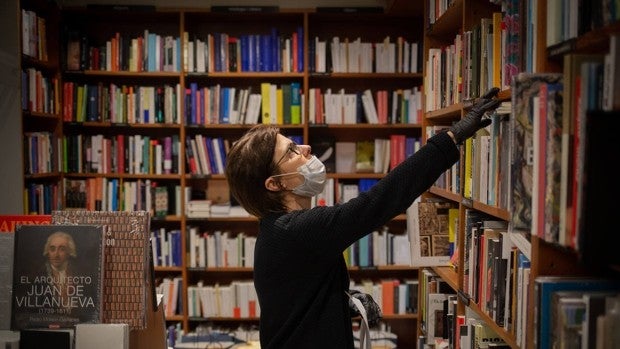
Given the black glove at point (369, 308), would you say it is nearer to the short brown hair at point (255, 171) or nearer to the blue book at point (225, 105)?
the short brown hair at point (255, 171)

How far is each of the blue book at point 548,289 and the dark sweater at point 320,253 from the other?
0.37m

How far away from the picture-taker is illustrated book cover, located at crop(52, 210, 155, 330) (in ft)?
5.36

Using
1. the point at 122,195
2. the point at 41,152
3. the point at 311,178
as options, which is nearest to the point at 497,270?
the point at 311,178

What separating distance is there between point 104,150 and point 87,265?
2518 millimetres

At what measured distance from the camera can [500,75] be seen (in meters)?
1.71

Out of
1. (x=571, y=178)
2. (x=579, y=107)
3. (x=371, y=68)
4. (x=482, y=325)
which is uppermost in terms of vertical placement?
(x=371, y=68)

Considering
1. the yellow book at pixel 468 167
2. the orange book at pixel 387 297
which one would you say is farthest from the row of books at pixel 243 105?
the yellow book at pixel 468 167

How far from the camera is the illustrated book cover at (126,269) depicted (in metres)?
1.63

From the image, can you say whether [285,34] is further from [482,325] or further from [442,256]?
[482,325]

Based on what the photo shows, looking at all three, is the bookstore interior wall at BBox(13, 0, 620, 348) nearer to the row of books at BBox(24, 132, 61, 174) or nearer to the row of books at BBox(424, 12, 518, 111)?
the row of books at BBox(24, 132, 61, 174)

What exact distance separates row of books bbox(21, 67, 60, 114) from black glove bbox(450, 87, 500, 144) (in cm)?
282

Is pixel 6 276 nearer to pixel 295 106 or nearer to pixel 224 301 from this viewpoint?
pixel 224 301

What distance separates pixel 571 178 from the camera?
105 centimetres

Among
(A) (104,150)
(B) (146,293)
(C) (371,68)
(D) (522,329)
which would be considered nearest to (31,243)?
(B) (146,293)
